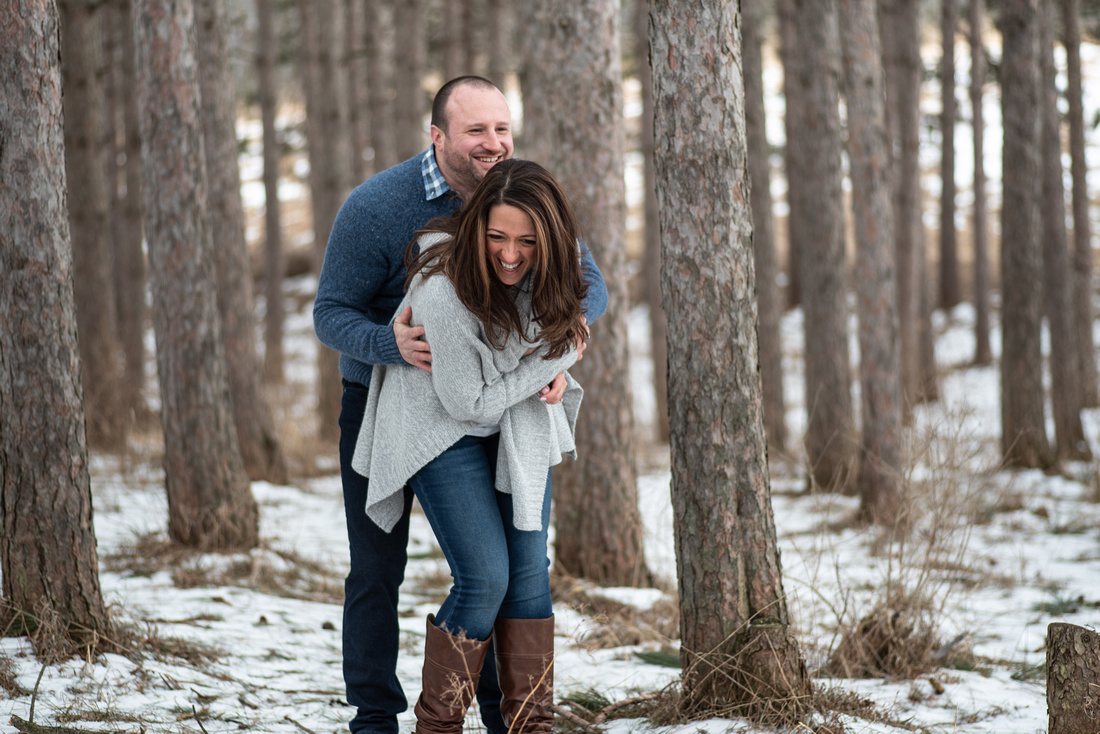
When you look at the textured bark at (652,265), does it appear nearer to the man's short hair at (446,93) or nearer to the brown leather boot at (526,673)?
the man's short hair at (446,93)

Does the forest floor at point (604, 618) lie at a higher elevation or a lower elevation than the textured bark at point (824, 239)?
lower

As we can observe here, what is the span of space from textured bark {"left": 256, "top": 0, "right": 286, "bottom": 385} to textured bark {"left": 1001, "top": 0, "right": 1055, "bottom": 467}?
9.50 metres

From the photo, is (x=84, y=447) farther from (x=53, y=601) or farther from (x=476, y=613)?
(x=476, y=613)

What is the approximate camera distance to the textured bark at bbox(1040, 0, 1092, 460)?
921 cm

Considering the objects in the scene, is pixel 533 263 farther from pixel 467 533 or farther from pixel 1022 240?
pixel 1022 240

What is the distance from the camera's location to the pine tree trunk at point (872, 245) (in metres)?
7.44

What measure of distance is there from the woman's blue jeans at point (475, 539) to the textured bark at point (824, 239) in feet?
19.1

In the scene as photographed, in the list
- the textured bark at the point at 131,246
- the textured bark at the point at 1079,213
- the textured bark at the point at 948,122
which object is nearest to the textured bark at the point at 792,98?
the textured bark at the point at 948,122

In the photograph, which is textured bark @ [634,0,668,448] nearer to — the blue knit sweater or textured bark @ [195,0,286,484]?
textured bark @ [195,0,286,484]

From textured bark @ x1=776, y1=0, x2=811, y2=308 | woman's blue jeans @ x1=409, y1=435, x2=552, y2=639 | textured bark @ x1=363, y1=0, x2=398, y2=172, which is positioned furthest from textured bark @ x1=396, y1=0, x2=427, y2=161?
woman's blue jeans @ x1=409, y1=435, x2=552, y2=639

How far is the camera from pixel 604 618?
3.05 meters

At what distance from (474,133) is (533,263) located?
1.49 ft

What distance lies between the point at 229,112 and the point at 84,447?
500 centimetres

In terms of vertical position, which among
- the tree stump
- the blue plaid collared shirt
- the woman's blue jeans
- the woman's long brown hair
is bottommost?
the tree stump
